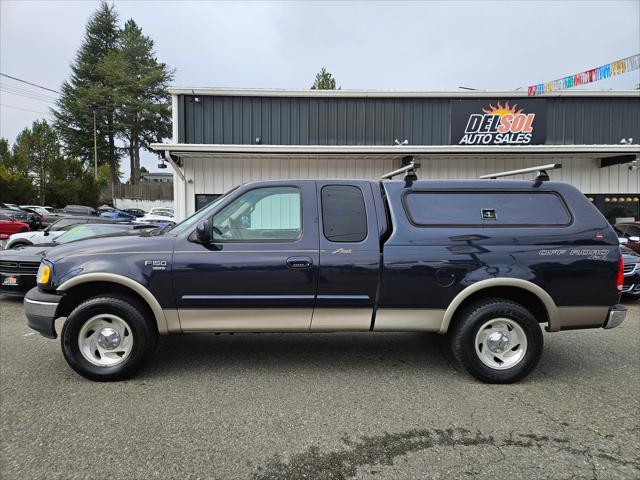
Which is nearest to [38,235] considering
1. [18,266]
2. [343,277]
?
[18,266]

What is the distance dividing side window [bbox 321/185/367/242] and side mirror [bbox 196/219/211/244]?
1044 millimetres

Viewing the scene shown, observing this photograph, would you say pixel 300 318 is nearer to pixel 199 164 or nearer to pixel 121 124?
pixel 199 164

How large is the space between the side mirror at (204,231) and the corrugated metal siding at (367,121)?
975 centimetres

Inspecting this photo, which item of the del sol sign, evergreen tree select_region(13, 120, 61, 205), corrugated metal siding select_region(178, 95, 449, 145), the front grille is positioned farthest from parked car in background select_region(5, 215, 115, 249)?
evergreen tree select_region(13, 120, 61, 205)

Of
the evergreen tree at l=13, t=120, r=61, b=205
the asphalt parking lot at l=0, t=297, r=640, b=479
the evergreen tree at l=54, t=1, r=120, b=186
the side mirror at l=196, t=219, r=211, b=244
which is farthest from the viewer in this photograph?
the evergreen tree at l=54, t=1, r=120, b=186

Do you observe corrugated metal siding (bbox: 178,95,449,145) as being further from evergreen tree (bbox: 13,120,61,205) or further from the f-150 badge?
evergreen tree (bbox: 13,120,61,205)

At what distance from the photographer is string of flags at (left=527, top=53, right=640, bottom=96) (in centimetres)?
1009

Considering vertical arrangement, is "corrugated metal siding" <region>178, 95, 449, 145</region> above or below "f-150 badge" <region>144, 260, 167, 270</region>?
above

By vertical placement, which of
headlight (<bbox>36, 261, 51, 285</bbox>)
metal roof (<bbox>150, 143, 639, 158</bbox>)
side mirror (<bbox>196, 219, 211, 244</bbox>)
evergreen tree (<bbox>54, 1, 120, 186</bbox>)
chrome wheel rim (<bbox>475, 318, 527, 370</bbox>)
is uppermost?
evergreen tree (<bbox>54, 1, 120, 186</bbox>)

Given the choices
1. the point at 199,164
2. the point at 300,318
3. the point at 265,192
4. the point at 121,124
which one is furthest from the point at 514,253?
the point at 121,124

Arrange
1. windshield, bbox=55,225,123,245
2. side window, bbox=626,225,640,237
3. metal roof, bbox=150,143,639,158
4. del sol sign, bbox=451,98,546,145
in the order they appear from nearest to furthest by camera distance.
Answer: windshield, bbox=55,225,123,245, side window, bbox=626,225,640,237, metal roof, bbox=150,143,639,158, del sol sign, bbox=451,98,546,145

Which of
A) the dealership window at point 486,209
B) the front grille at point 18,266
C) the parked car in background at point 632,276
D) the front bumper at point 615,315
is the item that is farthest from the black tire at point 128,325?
the parked car in background at point 632,276

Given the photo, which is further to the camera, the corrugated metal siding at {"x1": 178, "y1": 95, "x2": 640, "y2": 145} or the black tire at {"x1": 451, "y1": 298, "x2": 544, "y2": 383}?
the corrugated metal siding at {"x1": 178, "y1": 95, "x2": 640, "y2": 145}

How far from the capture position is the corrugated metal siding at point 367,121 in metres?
13.0
